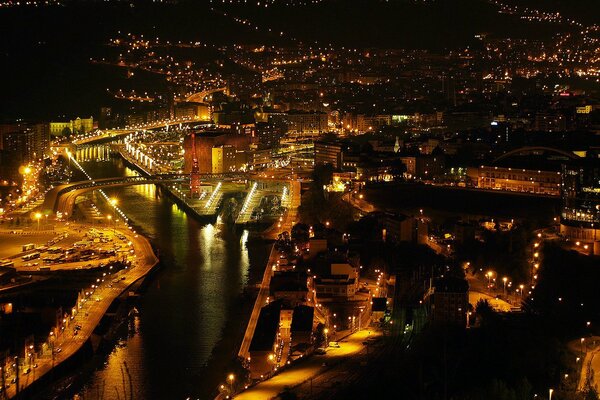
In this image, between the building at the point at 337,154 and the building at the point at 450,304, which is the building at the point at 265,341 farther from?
the building at the point at 337,154

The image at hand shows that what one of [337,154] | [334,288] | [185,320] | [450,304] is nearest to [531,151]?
[337,154]

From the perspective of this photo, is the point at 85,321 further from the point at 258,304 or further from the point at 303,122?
the point at 303,122

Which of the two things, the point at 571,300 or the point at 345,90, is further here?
the point at 345,90

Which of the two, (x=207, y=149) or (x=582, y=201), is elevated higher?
(x=207, y=149)

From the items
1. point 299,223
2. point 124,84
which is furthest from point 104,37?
point 299,223

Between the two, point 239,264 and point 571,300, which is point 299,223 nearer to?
point 239,264

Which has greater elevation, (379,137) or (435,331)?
(379,137)

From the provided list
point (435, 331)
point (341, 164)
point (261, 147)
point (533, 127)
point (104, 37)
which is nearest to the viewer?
point (435, 331)
